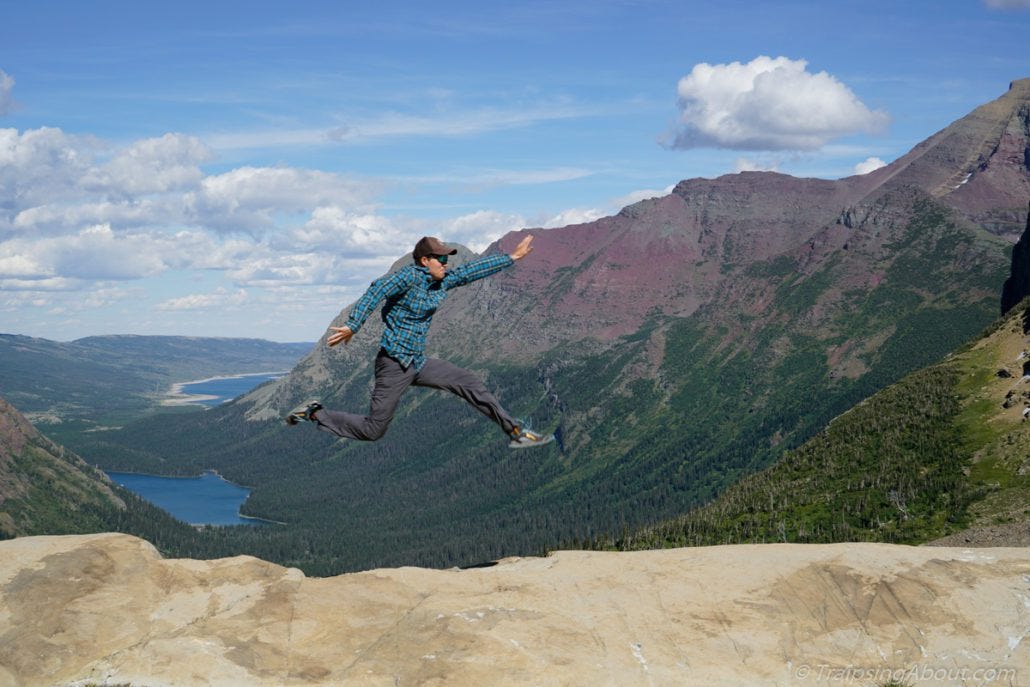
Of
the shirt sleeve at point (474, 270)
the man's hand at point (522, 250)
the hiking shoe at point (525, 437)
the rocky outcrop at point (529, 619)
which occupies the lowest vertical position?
the rocky outcrop at point (529, 619)

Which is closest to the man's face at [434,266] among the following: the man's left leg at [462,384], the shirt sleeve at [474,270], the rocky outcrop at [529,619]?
the shirt sleeve at [474,270]

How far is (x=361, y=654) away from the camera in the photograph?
24.5m

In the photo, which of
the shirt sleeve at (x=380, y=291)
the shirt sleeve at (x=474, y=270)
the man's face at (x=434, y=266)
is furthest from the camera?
the shirt sleeve at (x=474, y=270)

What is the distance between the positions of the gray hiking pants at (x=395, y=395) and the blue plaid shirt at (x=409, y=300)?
0.44 meters

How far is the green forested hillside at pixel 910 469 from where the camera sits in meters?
127

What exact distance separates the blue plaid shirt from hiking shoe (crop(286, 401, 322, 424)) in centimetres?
285

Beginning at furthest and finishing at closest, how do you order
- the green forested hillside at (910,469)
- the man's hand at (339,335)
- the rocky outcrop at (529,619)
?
the green forested hillside at (910,469), the man's hand at (339,335), the rocky outcrop at (529,619)

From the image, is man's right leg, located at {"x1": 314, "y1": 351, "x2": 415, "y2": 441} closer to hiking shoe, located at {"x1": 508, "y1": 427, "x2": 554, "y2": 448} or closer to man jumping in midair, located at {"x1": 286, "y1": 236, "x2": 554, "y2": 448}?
man jumping in midair, located at {"x1": 286, "y1": 236, "x2": 554, "y2": 448}

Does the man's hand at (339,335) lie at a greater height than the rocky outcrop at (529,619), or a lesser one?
greater

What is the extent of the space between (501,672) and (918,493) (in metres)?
134

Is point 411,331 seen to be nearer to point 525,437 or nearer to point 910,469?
point 525,437

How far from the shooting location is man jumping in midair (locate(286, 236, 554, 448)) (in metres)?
24.9

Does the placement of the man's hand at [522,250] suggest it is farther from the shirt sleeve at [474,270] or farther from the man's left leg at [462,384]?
the man's left leg at [462,384]

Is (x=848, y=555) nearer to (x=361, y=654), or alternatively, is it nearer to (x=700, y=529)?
(x=361, y=654)
